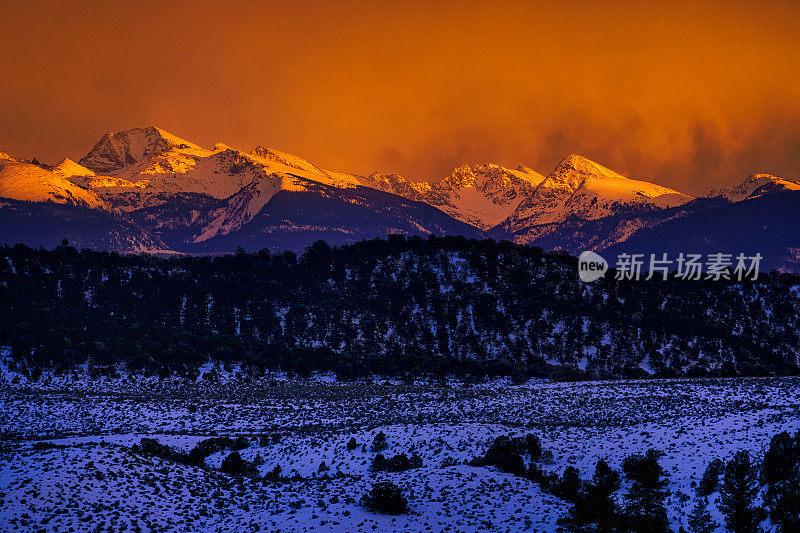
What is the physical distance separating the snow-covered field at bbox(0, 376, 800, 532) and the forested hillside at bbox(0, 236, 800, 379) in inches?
442

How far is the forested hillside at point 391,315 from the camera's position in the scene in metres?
89.4

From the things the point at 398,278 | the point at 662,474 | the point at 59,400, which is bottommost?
the point at 59,400

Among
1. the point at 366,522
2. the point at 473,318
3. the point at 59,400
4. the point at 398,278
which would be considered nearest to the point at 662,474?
the point at 366,522

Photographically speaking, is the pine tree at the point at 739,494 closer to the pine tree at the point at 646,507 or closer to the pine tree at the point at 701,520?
the pine tree at the point at 701,520

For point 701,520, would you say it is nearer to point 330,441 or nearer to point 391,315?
point 330,441

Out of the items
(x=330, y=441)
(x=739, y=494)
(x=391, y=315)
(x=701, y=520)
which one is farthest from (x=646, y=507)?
(x=391, y=315)

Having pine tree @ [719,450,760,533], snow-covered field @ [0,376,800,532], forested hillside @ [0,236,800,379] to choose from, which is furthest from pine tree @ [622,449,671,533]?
forested hillside @ [0,236,800,379]

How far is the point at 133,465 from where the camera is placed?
140ft

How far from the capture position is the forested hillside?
8944 centimetres

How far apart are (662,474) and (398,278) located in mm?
76485

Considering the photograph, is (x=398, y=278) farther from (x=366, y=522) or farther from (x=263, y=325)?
(x=366, y=522)

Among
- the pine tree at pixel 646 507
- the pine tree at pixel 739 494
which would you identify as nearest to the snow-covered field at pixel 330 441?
the pine tree at pixel 646 507

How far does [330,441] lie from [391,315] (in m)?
54.9

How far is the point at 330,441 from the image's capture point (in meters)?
51.2
